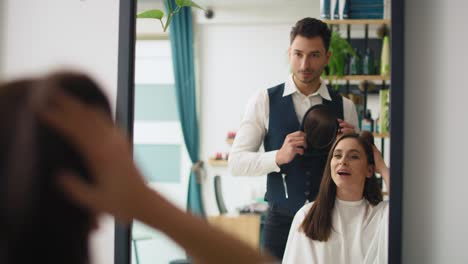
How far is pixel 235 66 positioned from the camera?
55.2 inches

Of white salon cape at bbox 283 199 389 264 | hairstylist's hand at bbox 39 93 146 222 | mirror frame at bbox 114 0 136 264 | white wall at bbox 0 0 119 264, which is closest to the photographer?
hairstylist's hand at bbox 39 93 146 222

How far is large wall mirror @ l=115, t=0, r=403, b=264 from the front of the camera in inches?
53.8

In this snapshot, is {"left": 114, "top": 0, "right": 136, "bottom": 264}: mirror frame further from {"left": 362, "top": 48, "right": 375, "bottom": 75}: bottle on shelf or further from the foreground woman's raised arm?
the foreground woman's raised arm

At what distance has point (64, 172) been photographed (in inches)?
17.7

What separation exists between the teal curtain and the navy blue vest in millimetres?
198

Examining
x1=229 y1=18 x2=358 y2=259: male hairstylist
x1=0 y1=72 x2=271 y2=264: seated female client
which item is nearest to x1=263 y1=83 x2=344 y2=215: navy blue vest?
x1=229 y1=18 x2=358 y2=259: male hairstylist

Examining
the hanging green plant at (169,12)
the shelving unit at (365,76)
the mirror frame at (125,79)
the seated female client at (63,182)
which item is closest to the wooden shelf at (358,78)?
the shelving unit at (365,76)

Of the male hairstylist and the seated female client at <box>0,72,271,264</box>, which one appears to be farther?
the male hairstylist

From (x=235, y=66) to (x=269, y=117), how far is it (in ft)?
0.55

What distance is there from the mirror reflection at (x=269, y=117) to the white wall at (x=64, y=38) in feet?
0.70

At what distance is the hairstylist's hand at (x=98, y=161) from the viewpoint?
0.43 metres

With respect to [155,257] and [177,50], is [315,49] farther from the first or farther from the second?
[155,257]

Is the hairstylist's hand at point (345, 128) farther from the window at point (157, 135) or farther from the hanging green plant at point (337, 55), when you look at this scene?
the window at point (157, 135)

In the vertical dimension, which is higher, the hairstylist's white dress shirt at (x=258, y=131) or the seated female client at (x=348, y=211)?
the hairstylist's white dress shirt at (x=258, y=131)
